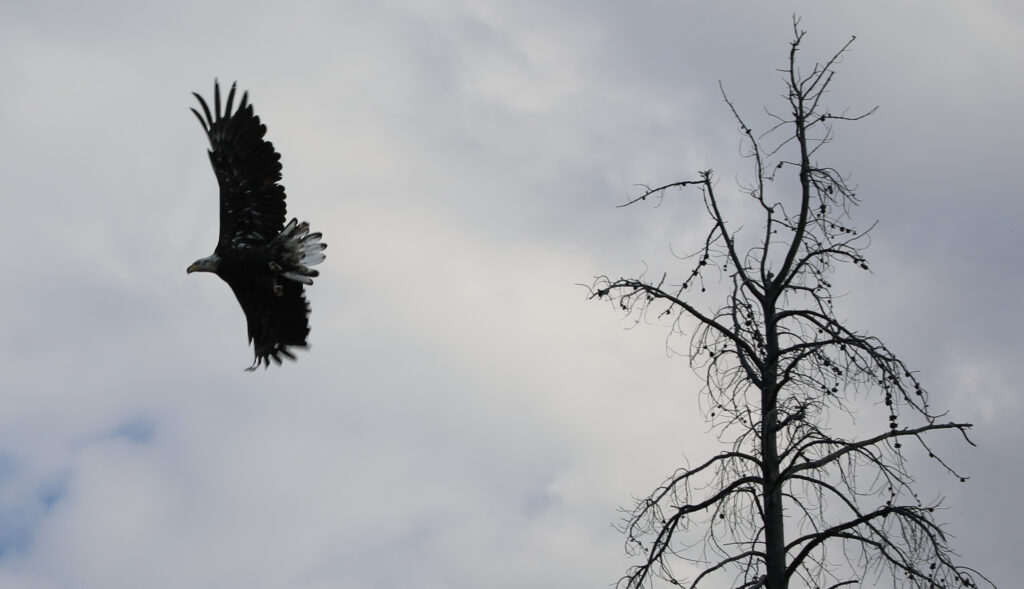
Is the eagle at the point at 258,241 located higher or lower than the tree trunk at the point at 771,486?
higher

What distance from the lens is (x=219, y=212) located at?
36.6 ft

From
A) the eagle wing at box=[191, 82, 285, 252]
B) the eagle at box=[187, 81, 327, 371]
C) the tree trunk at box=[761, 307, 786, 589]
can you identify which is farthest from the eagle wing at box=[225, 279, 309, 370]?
the tree trunk at box=[761, 307, 786, 589]

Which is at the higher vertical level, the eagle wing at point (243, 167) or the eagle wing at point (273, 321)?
the eagle wing at point (243, 167)

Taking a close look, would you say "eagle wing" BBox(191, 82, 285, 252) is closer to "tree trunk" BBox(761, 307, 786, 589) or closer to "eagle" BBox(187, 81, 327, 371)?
"eagle" BBox(187, 81, 327, 371)

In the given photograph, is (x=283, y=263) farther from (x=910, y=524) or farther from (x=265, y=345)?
(x=910, y=524)

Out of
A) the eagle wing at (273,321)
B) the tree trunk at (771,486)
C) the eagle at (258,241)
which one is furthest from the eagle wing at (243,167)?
the tree trunk at (771,486)

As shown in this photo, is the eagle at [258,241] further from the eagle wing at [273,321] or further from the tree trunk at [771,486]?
the tree trunk at [771,486]

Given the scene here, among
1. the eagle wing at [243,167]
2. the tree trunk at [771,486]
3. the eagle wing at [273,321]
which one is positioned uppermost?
the eagle wing at [243,167]

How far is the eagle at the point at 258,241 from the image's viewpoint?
10961mm

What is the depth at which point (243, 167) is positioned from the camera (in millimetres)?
11000

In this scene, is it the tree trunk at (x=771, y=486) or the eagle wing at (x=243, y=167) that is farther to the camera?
the eagle wing at (x=243, y=167)

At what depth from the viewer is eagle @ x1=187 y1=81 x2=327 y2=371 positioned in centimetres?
1096

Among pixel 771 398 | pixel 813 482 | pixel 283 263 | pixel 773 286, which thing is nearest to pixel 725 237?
pixel 773 286

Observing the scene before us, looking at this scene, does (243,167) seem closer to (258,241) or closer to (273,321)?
(258,241)
